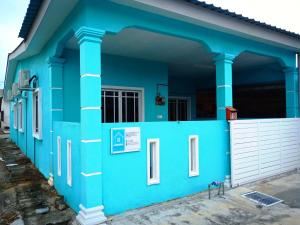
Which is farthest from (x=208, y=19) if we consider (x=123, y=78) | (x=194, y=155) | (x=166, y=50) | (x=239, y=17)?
(x=123, y=78)

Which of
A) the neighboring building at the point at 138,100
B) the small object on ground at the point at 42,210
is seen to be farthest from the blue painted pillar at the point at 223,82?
the small object on ground at the point at 42,210

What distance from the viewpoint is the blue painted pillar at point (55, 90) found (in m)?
5.17

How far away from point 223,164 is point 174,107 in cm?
521

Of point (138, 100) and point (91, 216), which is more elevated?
point (138, 100)

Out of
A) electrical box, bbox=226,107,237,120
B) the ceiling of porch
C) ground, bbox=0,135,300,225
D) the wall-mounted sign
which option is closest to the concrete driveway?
ground, bbox=0,135,300,225

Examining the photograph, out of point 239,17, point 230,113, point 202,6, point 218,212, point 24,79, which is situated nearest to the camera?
point 218,212

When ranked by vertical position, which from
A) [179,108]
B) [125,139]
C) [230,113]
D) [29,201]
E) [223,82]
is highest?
[223,82]

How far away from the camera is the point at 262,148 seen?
223 inches

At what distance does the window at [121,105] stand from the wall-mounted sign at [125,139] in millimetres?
2645

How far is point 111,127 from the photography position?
3697 millimetres

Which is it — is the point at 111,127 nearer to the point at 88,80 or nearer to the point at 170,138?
the point at 88,80

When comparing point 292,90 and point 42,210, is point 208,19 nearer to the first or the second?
point 292,90

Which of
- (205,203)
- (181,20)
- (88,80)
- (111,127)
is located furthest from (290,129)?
(88,80)

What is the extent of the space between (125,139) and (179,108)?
22.3ft
